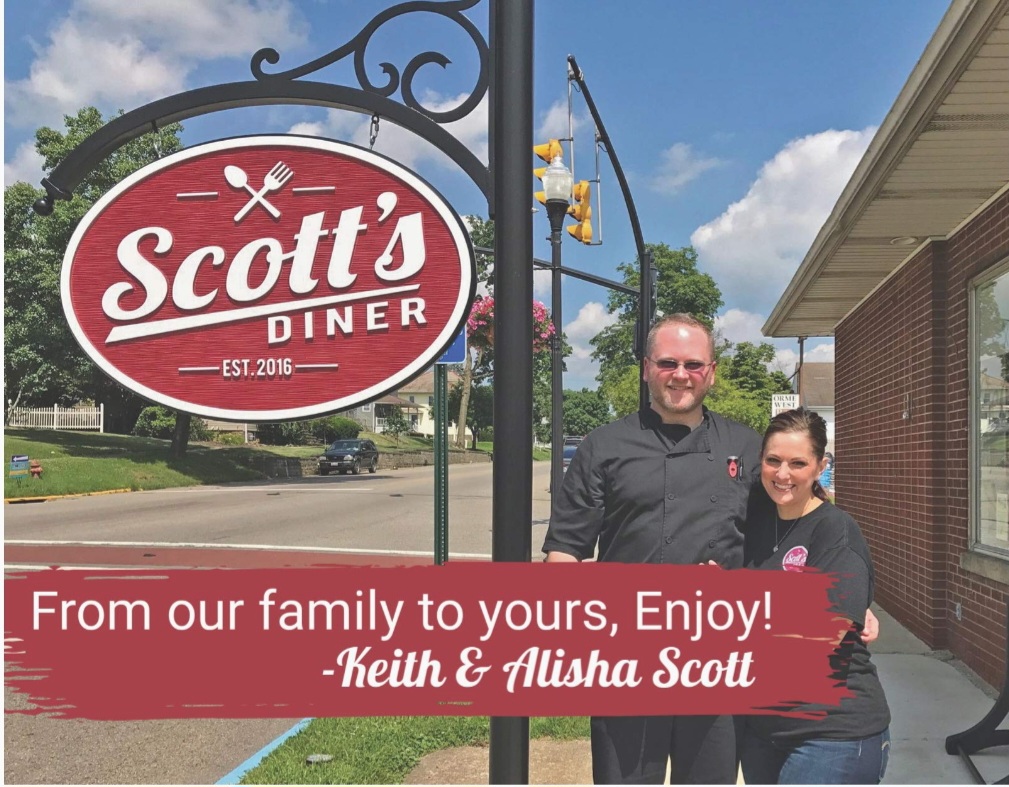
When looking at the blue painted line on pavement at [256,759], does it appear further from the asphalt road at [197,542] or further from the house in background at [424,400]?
the house in background at [424,400]

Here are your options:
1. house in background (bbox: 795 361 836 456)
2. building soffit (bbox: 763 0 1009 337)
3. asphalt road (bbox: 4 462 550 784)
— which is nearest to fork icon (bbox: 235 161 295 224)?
asphalt road (bbox: 4 462 550 784)

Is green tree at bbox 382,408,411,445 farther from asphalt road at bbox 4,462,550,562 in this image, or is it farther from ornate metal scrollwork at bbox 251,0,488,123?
ornate metal scrollwork at bbox 251,0,488,123

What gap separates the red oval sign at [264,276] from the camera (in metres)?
2.30

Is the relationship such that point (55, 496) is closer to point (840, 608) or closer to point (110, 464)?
point (110, 464)

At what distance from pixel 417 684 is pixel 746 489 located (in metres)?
0.97

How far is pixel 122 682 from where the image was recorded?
212 cm

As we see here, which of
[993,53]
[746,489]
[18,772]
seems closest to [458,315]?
[746,489]

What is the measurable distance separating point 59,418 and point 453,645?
41595 mm

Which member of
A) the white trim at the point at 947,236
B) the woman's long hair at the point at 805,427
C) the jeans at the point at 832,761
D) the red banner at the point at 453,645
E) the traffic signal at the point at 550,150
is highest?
the traffic signal at the point at 550,150

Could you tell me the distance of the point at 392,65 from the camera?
253 cm

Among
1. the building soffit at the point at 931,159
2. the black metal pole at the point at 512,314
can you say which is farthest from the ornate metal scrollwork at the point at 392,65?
the building soffit at the point at 931,159

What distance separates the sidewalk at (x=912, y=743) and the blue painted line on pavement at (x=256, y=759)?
81 cm

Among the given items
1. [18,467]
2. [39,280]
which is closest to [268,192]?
[18,467]

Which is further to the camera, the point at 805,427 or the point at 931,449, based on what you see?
the point at 931,449
